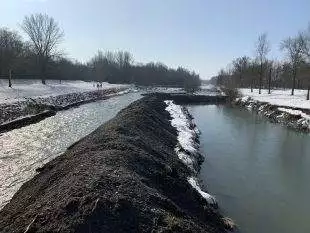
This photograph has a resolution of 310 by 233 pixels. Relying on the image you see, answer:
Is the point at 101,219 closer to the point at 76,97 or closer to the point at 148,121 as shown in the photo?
the point at 148,121

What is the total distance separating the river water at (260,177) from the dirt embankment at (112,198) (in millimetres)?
1679

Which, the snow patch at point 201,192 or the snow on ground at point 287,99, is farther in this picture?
the snow on ground at point 287,99

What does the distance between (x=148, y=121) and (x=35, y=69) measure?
70603mm

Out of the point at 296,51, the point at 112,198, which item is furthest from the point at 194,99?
the point at 112,198

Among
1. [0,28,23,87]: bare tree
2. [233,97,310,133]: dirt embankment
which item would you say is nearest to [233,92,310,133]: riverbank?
[233,97,310,133]: dirt embankment

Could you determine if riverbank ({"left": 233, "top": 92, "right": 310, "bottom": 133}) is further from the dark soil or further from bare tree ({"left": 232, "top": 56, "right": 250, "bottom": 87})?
bare tree ({"left": 232, "top": 56, "right": 250, "bottom": 87})

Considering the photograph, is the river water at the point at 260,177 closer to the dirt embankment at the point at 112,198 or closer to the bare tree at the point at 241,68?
the dirt embankment at the point at 112,198

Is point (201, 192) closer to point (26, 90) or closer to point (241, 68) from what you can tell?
point (26, 90)

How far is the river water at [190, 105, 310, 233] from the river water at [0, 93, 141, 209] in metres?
7.11

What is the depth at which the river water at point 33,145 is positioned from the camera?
1519 cm

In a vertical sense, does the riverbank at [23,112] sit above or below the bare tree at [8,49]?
below

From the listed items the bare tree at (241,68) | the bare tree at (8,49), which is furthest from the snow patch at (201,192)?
the bare tree at (241,68)

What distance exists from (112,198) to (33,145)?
1362 cm

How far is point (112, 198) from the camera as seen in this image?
368 inches
